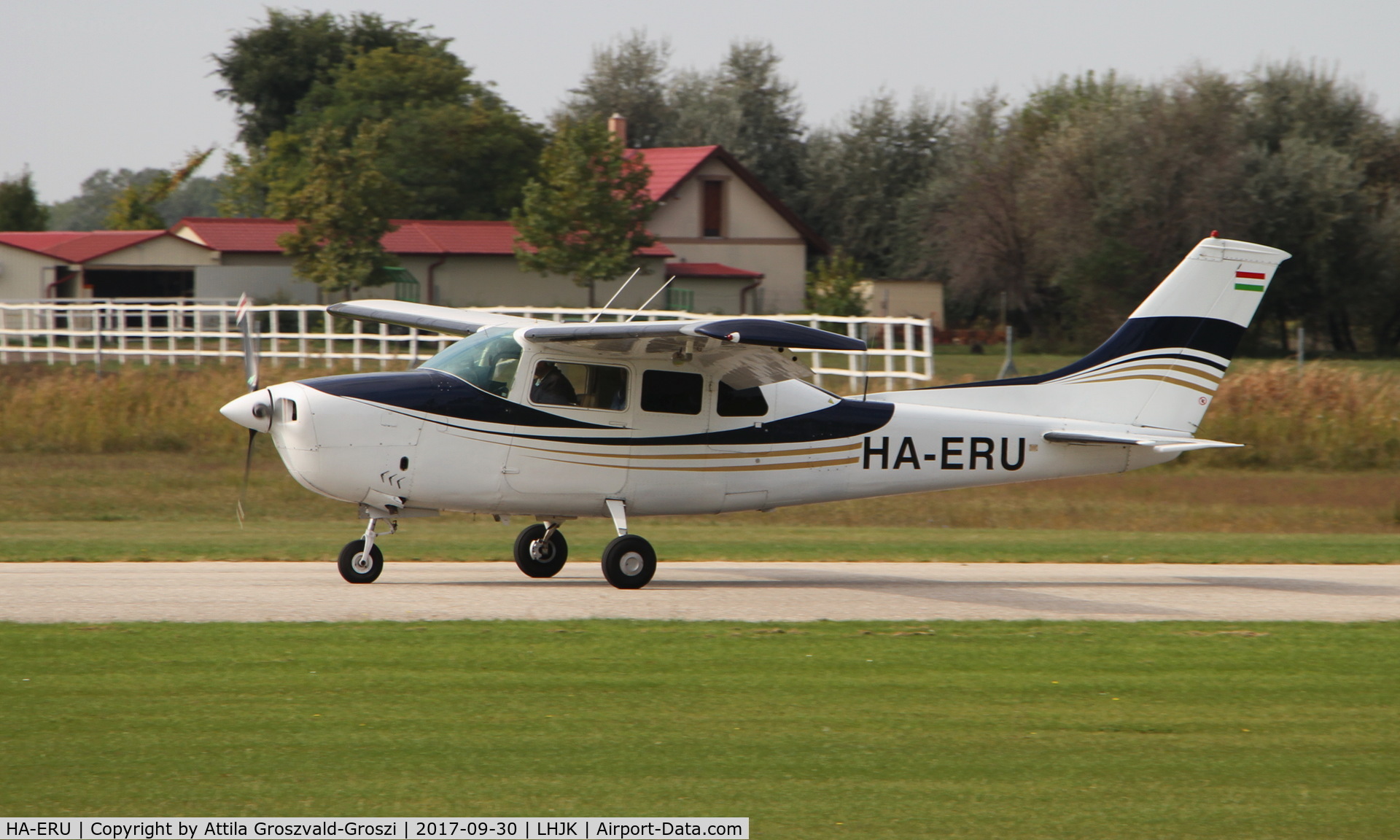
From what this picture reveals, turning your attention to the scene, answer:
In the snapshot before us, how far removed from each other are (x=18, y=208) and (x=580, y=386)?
64.7 m

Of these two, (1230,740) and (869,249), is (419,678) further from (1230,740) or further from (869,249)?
(869,249)

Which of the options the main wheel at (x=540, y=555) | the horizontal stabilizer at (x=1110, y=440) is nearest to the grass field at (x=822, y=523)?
the main wheel at (x=540, y=555)

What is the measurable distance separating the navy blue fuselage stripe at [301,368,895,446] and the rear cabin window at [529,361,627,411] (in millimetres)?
151

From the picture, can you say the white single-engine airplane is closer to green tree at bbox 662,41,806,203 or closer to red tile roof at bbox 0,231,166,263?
red tile roof at bbox 0,231,166,263

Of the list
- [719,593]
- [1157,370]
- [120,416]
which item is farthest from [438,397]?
[120,416]

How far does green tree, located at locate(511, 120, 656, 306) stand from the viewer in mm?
49750

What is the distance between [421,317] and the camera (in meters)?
13.8

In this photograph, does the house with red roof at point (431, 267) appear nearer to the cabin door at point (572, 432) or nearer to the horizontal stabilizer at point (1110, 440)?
the horizontal stabilizer at point (1110, 440)

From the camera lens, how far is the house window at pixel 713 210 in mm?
61094

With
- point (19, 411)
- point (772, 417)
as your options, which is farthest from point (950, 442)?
point (19, 411)

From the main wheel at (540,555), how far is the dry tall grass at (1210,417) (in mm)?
11611

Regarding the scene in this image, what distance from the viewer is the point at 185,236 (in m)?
51.2

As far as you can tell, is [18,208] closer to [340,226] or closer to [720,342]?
[340,226]

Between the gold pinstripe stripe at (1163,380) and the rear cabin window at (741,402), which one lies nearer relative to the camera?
the rear cabin window at (741,402)
